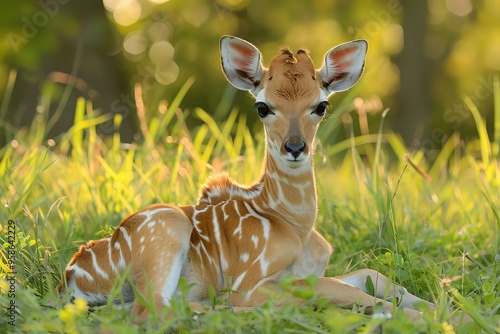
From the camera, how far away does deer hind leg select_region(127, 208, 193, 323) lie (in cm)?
477

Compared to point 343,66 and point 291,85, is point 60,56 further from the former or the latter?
point 291,85

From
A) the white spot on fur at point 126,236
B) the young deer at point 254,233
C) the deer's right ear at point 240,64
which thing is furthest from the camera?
the deer's right ear at point 240,64

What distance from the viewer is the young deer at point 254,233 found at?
4871mm

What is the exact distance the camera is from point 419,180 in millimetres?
7621

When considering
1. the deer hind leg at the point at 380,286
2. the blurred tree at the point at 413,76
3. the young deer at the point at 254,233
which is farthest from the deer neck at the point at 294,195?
the blurred tree at the point at 413,76

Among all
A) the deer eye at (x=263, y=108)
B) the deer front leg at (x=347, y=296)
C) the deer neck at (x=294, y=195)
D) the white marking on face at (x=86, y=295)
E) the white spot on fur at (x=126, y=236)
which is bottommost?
the white marking on face at (x=86, y=295)

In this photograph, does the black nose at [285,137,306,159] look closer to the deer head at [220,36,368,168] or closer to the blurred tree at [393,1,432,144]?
the deer head at [220,36,368,168]

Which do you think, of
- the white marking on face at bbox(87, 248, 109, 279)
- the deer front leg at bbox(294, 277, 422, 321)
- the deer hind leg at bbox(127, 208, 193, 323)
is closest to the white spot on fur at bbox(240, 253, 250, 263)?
the deer hind leg at bbox(127, 208, 193, 323)

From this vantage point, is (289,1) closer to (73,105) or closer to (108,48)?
(108,48)

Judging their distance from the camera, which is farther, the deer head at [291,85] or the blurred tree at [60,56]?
the blurred tree at [60,56]

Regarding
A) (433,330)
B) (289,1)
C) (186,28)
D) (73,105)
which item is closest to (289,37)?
(289,1)

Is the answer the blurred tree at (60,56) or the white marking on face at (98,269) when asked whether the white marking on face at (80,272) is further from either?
the blurred tree at (60,56)

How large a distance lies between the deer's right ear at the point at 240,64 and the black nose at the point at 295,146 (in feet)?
2.48

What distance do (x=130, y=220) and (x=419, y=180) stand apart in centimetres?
331
